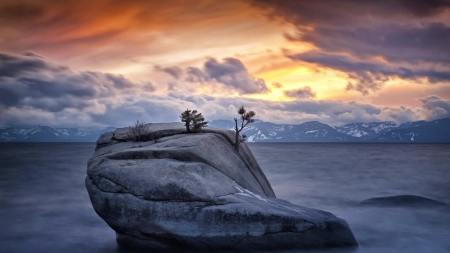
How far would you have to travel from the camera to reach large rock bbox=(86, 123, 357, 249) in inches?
449

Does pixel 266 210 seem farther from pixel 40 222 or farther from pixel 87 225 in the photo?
pixel 40 222

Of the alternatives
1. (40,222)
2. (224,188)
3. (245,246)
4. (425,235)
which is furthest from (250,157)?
(40,222)

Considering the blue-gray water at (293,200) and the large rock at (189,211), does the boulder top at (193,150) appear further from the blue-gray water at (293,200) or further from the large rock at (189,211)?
the blue-gray water at (293,200)

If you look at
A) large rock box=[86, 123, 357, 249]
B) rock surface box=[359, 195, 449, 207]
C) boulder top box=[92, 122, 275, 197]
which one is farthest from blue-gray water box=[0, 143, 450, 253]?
boulder top box=[92, 122, 275, 197]

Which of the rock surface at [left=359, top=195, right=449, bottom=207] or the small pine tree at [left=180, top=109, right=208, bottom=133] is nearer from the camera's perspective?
the small pine tree at [left=180, top=109, right=208, bottom=133]

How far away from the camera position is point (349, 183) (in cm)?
3534

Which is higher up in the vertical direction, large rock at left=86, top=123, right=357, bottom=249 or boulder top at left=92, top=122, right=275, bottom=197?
boulder top at left=92, top=122, right=275, bottom=197

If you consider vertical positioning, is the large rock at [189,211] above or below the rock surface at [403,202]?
above

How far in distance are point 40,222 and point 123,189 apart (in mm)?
9755

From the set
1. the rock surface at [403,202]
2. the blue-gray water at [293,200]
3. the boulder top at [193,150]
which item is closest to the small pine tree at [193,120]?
the boulder top at [193,150]

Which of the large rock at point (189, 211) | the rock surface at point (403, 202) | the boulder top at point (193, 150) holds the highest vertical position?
the boulder top at point (193, 150)

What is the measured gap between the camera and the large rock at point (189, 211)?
37.4 ft

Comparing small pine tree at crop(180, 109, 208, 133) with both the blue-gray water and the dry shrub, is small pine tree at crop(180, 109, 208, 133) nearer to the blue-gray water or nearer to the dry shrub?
the dry shrub

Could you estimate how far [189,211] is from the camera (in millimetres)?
11375
